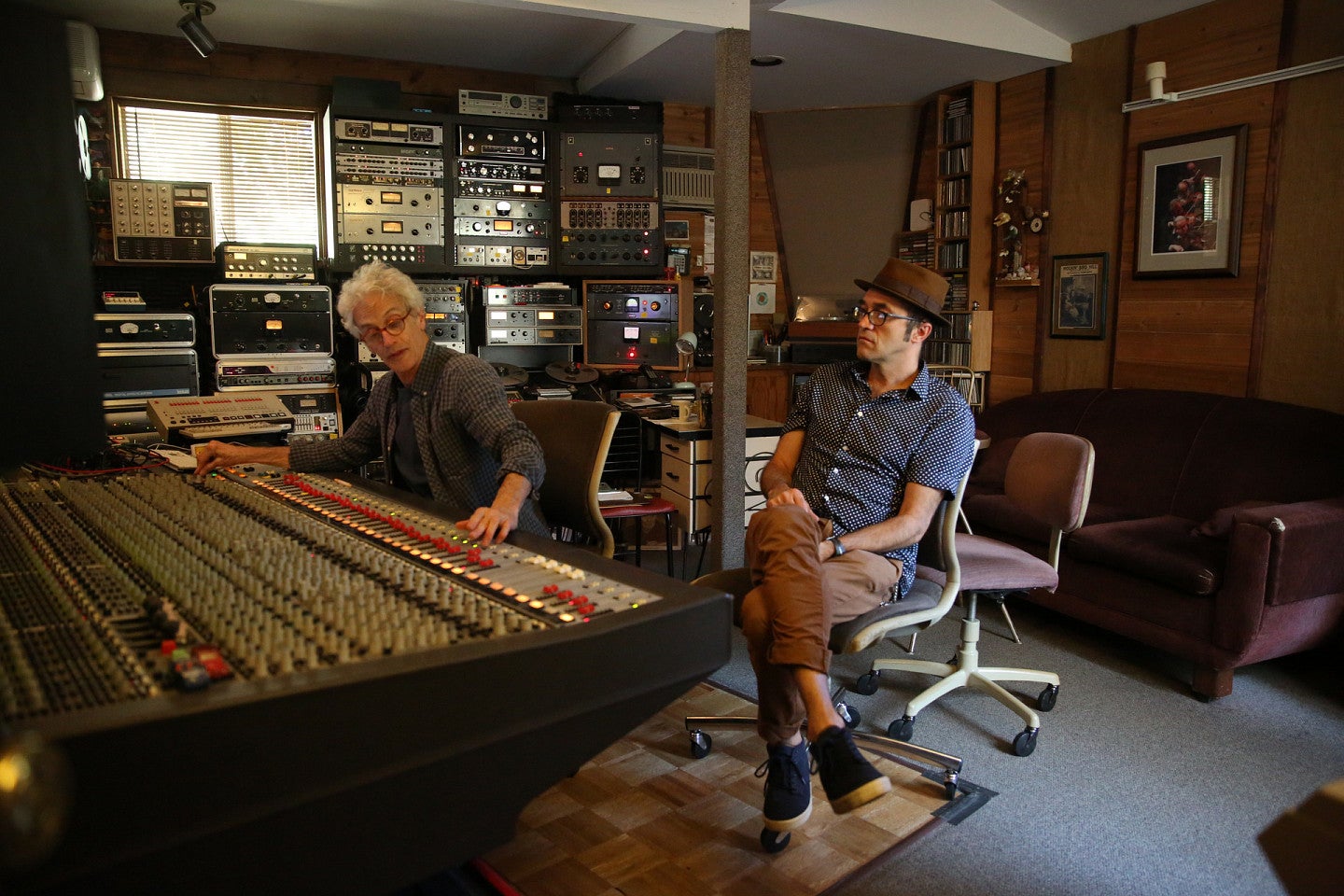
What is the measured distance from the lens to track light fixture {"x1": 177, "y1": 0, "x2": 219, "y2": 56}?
4391 millimetres

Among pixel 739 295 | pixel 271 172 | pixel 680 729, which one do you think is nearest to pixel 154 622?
pixel 680 729

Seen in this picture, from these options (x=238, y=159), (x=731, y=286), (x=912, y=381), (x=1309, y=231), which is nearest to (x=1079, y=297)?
(x=1309, y=231)

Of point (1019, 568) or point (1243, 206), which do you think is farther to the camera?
point (1243, 206)

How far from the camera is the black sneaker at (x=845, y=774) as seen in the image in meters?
1.94

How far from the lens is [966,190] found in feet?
19.4

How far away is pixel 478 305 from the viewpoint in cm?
569

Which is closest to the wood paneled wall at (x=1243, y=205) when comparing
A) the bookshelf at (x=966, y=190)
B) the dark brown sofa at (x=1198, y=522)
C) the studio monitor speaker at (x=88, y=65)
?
the bookshelf at (x=966, y=190)

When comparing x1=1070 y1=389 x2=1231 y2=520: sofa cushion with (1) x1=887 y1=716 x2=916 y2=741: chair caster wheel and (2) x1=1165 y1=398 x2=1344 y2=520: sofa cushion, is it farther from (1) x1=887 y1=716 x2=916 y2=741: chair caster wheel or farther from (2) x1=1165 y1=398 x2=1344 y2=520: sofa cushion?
(1) x1=887 y1=716 x2=916 y2=741: chair caster wheel

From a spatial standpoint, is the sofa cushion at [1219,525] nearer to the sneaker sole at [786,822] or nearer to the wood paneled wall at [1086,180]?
the wood paneled wall at [1086,180]

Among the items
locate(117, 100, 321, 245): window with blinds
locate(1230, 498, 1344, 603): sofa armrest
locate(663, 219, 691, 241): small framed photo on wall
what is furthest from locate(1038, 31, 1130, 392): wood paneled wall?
locate(117, 100, 321, 245): window with blinds

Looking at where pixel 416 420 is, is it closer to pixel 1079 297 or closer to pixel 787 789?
pixel 787 789

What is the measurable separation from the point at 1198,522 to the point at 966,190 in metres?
2.64

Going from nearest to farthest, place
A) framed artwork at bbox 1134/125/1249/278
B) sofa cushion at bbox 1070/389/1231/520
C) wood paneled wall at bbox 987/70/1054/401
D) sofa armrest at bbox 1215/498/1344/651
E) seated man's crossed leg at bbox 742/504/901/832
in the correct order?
1. seated man's crossed leg at bbox 742/504/901/832
2. sofa armrest at bbox 1215/498/1344/651
3. sofa cushion at bbox 1070/389/1231/520
4. framed artwork at bbox 1134/125/1249/278
5. wood paneled wall at bbox 987/70/1054/401

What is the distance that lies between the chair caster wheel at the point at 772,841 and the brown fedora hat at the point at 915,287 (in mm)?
1477
